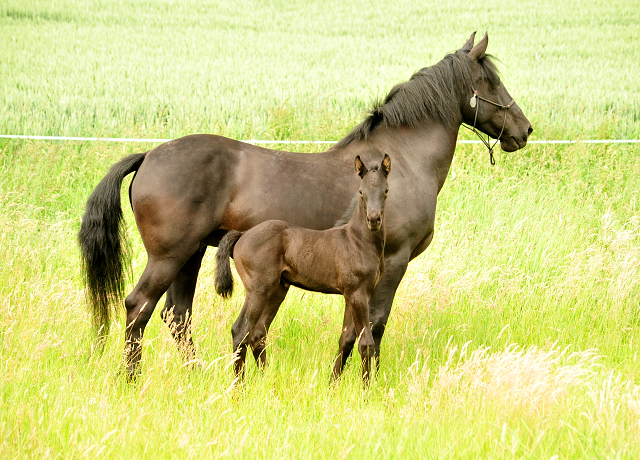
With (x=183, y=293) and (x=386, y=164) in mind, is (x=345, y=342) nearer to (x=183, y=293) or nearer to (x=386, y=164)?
(x=386, y=164)

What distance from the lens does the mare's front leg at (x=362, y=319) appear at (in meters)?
4.36

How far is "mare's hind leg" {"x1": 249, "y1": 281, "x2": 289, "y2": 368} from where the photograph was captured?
14.6ft

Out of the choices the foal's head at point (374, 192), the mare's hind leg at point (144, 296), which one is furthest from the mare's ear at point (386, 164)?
the mare's hind leg at point (144, 296)

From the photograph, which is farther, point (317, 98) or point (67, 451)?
point (317, 98)

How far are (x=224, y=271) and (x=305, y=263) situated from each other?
1.72 ft

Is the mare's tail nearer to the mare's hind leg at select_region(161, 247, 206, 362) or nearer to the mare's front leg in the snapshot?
the mare's hind leg at select_region(161, 247, 206, 362)

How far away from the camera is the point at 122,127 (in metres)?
10.8

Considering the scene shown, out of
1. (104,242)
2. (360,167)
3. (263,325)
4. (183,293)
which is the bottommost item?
(183,293)

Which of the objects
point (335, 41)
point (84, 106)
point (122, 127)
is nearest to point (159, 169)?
point (122, 127)

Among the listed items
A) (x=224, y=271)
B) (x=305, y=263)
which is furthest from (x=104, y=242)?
(x=305, y=263)

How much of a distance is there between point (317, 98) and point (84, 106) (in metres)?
4.20

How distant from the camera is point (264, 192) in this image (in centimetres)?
479

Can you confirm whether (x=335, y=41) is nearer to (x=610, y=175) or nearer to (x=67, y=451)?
(x=610, y=175)

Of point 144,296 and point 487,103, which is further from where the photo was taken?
point 487,103
